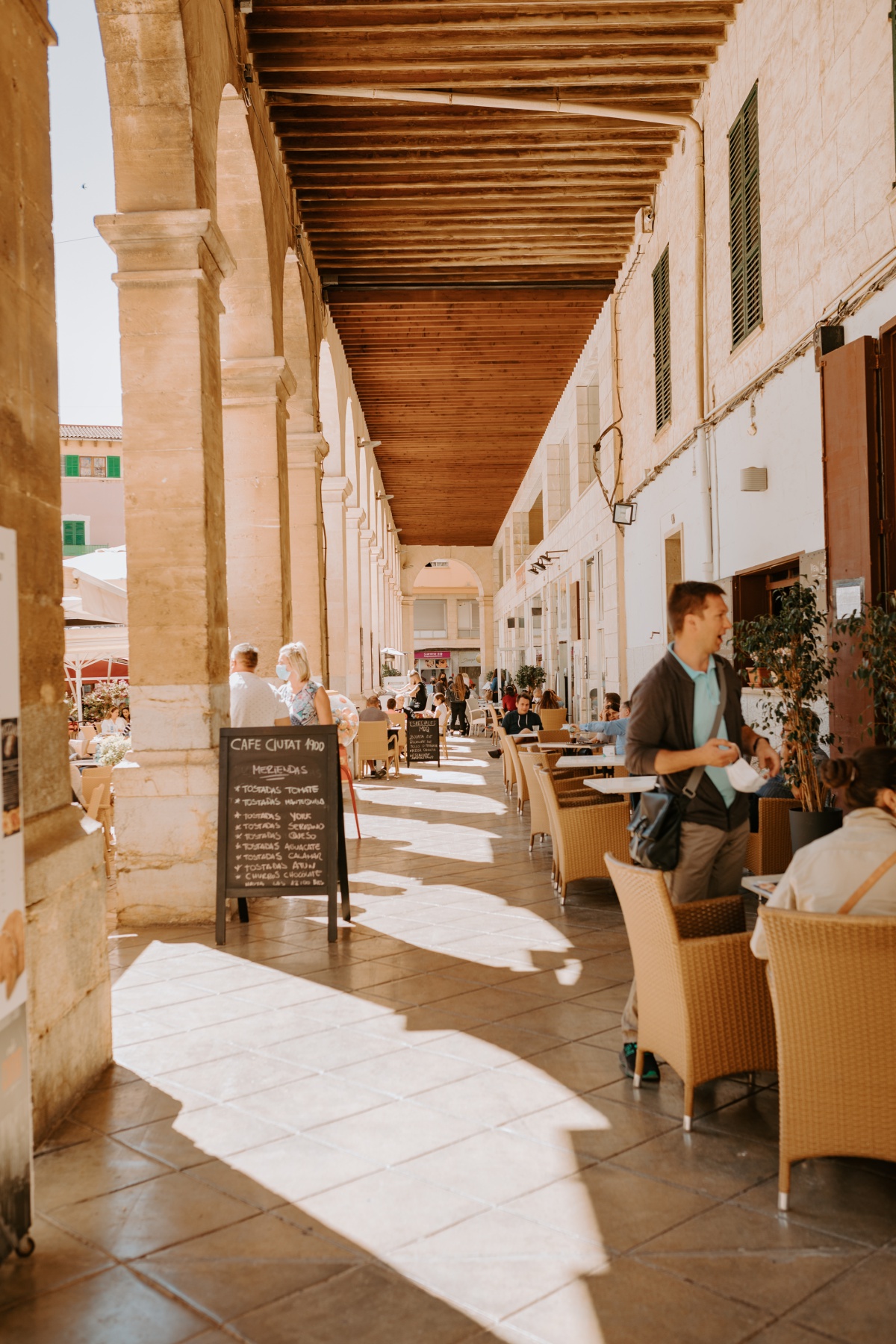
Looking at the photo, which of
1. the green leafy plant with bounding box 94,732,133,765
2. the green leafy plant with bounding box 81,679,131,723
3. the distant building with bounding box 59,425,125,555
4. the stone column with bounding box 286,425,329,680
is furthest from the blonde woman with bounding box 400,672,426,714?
the distant building with bounding box 59,425,125,555

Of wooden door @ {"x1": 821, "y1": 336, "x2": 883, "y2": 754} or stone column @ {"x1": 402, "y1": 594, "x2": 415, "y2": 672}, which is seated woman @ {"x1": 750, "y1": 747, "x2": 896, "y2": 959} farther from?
stone column @ {"x1": 402, "y1": 594, "x2": 415, "y2": 672}

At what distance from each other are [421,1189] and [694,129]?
8143 mm

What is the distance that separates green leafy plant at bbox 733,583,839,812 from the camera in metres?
5.19

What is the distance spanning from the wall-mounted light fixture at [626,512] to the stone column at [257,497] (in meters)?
4.33

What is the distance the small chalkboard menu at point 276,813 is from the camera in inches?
202

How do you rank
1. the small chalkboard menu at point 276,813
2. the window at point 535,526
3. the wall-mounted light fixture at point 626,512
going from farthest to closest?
the window at point 535,526, the wall-mounted light fixture at point 626,512, the small chalkboard menu at point 276,813

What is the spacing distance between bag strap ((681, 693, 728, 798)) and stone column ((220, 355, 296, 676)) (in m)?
5.43

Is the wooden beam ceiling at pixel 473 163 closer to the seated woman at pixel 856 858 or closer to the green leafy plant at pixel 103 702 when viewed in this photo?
the green leafy plant at pixel 103 702

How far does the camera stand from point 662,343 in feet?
33.2

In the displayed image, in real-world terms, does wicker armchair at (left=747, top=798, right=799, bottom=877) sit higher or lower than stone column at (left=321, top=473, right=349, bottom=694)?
lower

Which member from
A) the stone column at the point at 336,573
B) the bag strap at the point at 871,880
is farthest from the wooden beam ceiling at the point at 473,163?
the bag strap at the point at 871,880

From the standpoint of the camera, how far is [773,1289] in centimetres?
214

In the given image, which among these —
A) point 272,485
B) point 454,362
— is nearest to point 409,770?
point 454,362

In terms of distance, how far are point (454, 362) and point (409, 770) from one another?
5.75 m
